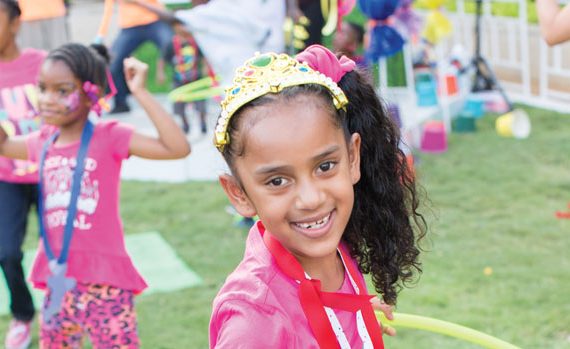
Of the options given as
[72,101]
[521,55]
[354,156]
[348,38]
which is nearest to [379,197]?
[354,156]

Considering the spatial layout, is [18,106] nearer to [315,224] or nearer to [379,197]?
[379,197]

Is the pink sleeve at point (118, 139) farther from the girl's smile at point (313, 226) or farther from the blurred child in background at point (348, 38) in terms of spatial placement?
the blurred child in background at point (348, 38)

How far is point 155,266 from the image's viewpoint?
557 centimetres

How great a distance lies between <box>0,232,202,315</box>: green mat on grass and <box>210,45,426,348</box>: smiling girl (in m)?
3.05

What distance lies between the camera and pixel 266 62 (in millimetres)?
2098

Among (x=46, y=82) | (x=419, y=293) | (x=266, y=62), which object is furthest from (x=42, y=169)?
(x=419, y=293)

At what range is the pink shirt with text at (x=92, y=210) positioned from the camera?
3.49m

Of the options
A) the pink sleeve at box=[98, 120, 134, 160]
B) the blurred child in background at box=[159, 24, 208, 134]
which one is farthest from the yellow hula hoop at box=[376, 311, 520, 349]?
the blurred child in background at box=[159, 24, 208, 134]

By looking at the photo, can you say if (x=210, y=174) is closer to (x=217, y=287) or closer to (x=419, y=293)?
(x=217, y=287)

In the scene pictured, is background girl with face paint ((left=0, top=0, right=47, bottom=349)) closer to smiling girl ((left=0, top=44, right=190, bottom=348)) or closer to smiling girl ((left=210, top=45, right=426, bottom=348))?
smiling girl ((left=0, top=44, right=190, bottom=348))

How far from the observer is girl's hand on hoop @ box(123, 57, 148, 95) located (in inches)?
142

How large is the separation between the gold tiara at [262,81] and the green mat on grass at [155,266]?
3.23 meters

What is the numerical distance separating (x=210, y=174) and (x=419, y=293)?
3.20 metres

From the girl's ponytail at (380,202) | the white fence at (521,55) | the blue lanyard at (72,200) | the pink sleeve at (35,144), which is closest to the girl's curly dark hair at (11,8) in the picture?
the pink sleeve at (35,144)
